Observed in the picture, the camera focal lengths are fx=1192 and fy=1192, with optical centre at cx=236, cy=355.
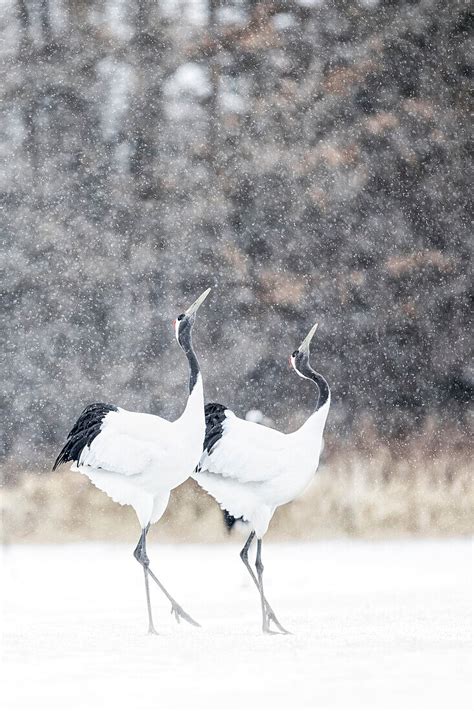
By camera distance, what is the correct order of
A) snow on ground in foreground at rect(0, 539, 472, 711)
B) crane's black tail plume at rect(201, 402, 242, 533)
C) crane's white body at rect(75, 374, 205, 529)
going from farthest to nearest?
crane's black tail plume at rect(201, 402, 242, 533) < crane's white body at rect(75, 374, 205, 529) < snow on ground in foreground at rect(0, 539, 472, 711)

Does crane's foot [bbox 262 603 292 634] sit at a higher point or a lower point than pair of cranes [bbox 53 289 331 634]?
lower

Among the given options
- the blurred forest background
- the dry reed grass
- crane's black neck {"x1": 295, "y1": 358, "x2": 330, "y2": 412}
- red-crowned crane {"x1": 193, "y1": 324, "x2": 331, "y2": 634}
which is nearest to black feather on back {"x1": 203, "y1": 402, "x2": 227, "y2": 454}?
red-crowned crane {"x1": 193, "y1": 324, "x2": 331, "y2": 634}

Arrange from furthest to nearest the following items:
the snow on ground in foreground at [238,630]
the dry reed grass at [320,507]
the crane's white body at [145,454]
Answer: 1. the dry reed grass at [320,507]
2. the crane's white body at [145,454]
3. the snow on ground in foreground at [238,630]

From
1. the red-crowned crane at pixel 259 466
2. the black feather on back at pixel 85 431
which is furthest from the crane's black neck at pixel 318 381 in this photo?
the black feather on back at pixel 85 431

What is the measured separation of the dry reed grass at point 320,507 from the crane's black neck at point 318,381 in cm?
102

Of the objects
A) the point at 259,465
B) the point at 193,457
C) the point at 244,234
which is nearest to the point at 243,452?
the point at 259,465

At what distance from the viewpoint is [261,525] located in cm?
346

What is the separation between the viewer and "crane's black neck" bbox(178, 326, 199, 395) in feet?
11.2

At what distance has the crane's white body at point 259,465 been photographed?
3420 mm

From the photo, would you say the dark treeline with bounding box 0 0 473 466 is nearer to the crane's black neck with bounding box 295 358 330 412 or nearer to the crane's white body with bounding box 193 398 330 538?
the crane's black neck with bounding box 295 358 330 412

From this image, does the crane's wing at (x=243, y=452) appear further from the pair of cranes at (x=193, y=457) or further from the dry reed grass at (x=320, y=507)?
the dry reed grass at (x=320, y=507)

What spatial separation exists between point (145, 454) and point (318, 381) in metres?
0.57

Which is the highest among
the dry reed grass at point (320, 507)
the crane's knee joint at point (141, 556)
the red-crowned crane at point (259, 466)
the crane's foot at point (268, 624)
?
the red-crowned crane at point (259, 466)

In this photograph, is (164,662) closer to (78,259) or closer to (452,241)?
(78,259)
